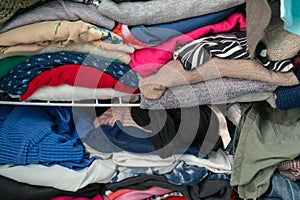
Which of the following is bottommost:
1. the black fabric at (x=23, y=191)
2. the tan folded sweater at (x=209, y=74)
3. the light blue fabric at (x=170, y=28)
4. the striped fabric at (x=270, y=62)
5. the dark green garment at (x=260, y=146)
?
the black fabric at (x=23, y=191)

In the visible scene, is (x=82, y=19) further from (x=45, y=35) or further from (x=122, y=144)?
(x=122, y=144)

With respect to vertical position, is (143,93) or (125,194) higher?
(143,93)

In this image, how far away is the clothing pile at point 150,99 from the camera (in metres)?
0.70

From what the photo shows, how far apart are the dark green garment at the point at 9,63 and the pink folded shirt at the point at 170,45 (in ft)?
0.87

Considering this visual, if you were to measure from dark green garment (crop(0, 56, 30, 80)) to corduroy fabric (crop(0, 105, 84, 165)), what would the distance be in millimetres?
134

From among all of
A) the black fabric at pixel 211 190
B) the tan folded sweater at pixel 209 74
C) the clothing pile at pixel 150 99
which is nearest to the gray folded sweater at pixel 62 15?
the clothing pile at pixel 150 99

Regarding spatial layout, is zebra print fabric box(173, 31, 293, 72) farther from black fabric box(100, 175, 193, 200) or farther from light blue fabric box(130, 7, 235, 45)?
black fabric box(100, 175, 193, 200)

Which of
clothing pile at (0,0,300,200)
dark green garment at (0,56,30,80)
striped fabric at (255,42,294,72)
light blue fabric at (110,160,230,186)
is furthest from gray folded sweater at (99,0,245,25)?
light blue fabric at (110,160,230,186)

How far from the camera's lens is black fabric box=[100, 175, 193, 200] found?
0.82m

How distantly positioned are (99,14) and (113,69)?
121mm

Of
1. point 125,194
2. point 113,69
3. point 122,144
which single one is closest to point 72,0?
point 113,69

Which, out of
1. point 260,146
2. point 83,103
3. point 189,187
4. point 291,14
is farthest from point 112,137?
point 291,14

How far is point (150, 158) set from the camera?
2.64 ft

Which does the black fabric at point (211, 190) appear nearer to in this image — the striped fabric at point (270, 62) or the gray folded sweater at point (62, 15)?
the striped fabric at point (270, 62)
